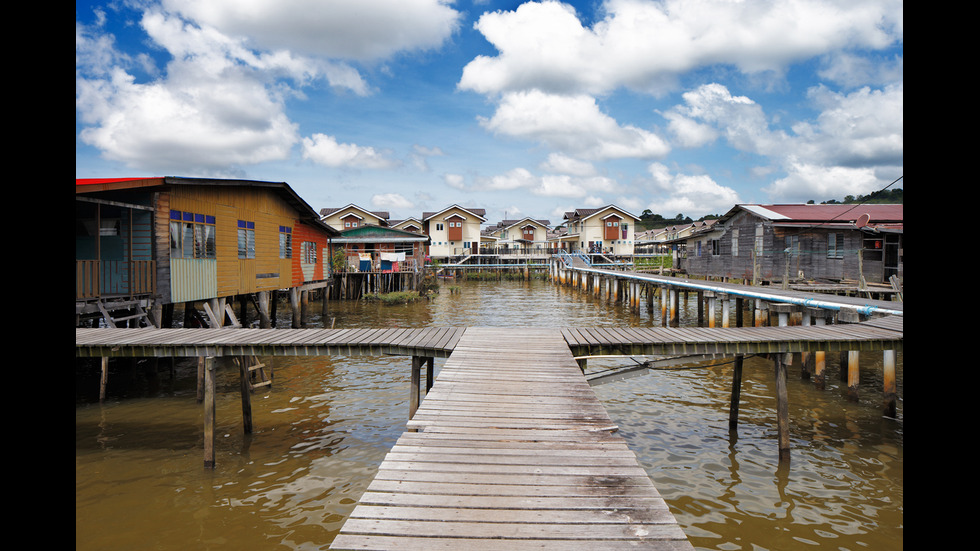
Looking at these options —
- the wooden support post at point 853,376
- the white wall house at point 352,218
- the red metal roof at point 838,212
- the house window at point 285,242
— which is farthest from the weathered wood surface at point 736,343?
the white wall house at point 352,218

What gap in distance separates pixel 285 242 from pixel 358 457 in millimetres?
14488

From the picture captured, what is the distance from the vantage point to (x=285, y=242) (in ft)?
67.9

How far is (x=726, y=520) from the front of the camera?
20.8 feet

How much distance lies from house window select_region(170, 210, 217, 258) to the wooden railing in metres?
0.93

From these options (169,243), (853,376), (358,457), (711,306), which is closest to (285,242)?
(169,243)

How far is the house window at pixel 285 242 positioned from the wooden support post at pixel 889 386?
18.8 metres

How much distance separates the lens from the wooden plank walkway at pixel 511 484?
3195 mm

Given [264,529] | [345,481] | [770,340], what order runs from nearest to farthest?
1. [264,529]
2. [345,481]
3. [770,340]

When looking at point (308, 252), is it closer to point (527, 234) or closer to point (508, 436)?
point (508, 436)

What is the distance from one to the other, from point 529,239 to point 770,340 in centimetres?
6450

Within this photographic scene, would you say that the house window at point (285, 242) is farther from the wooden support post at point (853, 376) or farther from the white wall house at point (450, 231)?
the white wall house at point (450, 231)
